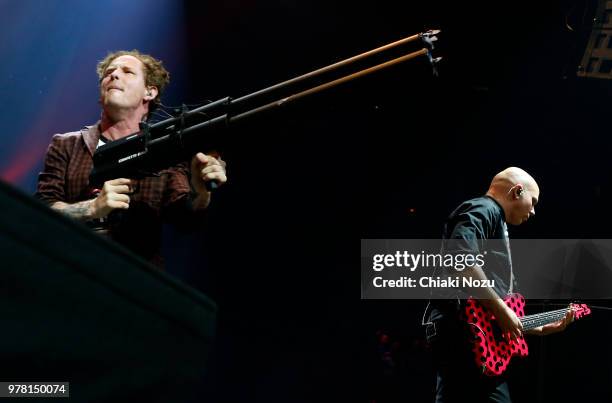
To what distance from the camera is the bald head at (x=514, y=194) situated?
8.04 ft

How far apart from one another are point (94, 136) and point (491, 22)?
276cm

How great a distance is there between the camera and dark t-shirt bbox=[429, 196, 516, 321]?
2.17 m

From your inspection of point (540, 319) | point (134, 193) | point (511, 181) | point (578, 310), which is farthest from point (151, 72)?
point (578, 310)

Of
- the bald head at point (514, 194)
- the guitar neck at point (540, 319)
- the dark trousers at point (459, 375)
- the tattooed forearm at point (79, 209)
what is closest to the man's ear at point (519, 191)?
the bald head at point (514, 194)

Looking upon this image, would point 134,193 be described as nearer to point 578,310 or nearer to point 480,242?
point 480,242

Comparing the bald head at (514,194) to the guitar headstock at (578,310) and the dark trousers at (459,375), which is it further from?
the guitar headstock at (578,310)

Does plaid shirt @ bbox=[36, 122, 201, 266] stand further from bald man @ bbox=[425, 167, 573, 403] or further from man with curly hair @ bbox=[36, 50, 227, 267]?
bald man @ bbox=[425, 167, 573, 403]

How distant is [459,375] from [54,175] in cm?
148

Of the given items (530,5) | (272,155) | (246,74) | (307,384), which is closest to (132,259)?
(246,74)

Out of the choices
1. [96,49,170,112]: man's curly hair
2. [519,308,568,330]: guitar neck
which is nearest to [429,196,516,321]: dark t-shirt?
[519,308,568,330]: guitar neck

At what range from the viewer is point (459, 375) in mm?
2123

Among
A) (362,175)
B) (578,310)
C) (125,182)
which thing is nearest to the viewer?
(125,182)

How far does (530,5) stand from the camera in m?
3.71

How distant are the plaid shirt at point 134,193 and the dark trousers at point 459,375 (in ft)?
3.35
